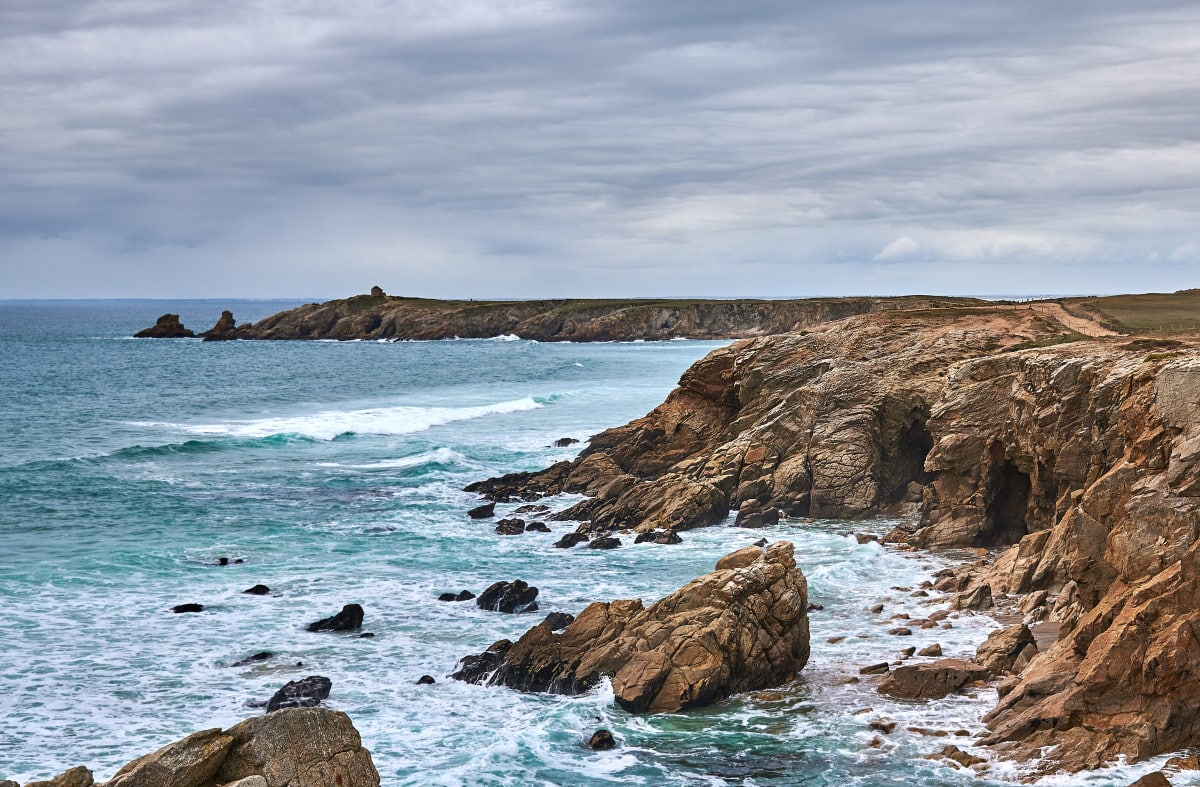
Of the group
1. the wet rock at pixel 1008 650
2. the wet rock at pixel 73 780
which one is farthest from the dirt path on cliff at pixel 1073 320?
the wet rock at pixel 73 780

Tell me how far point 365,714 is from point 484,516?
20840 millimetres

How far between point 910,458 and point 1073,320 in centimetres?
1165

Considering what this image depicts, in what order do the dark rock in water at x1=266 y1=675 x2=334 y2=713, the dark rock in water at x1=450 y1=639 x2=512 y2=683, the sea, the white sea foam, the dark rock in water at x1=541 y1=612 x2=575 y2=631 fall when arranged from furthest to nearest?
the white sea foam → the dark rock in water at x1=541 y1=612 x2=575 y2=631 → the dark rock in water at x1=450 y1=639 x2=512 y2=683 → the dark rock in water at x1=266 y1=675 x2=334 y2=713 → the sea

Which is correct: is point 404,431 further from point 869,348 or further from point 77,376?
point 77,376

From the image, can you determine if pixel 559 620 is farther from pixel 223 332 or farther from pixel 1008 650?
pixel 223 332

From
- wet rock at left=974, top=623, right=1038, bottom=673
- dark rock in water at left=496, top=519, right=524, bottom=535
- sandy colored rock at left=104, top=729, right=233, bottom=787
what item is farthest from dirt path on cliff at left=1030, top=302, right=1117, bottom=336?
sandy colored rock at left=104, top=729, right=233, bottom=787

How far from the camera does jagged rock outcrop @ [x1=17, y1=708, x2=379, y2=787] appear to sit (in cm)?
1271

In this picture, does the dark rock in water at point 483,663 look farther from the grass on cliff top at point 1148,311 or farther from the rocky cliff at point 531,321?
the rocky cliff at point 531,321

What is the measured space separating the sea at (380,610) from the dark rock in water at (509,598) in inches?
14.4

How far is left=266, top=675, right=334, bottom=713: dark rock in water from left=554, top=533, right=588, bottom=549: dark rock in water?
14.5 m

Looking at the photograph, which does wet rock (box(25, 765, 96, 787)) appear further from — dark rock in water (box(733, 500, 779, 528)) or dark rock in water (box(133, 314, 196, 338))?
dark rock in water (box(133, 314, 196, 338))

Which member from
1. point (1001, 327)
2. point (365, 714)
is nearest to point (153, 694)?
point (365, 714)

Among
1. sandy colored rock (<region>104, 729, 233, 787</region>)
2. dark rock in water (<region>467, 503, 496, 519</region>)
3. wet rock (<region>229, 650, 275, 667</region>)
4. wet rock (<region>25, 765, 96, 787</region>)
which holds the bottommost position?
wet rock (<region>229, 650, 275, 667</region>)

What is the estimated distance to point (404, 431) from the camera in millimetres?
70688
